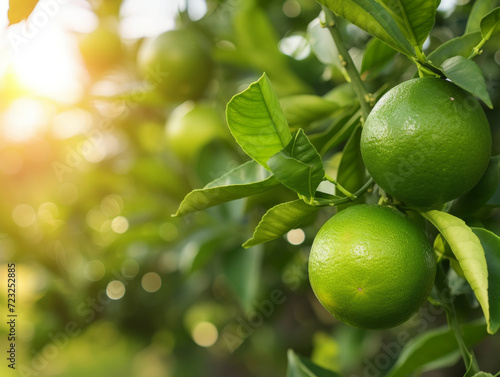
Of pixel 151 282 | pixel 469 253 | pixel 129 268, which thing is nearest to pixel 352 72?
pixel 469 253

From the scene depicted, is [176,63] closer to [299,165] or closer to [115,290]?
[299,165]

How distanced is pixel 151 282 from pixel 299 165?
1.68 m

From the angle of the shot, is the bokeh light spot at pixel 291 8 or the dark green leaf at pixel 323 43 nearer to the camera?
the dark green leaf at pixel 323 43

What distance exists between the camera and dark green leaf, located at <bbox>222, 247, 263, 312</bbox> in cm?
134

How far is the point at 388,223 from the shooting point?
2.22ft

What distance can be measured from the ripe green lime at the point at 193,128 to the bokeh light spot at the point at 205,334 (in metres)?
1.25

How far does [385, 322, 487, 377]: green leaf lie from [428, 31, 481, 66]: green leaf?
541mm

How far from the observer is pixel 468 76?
23.4 inches

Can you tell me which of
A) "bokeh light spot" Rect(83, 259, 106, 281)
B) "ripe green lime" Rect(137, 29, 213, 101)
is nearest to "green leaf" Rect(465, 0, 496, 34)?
"ripe green lime" Rect(137, 29, 213, 101)

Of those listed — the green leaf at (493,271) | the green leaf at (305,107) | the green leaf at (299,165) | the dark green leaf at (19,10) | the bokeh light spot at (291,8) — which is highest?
the dark green leaf at (19,10)

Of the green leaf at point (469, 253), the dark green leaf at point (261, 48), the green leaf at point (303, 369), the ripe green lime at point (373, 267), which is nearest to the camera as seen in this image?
Answer: the green leaf at point (469, 253)

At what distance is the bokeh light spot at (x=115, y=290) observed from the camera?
203 cm

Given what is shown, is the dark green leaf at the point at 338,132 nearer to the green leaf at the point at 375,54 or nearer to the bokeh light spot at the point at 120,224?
the green leaf at the point at 375,54

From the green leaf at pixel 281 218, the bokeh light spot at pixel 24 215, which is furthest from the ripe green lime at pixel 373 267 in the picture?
the bokeh light spot at pixel 24 215
